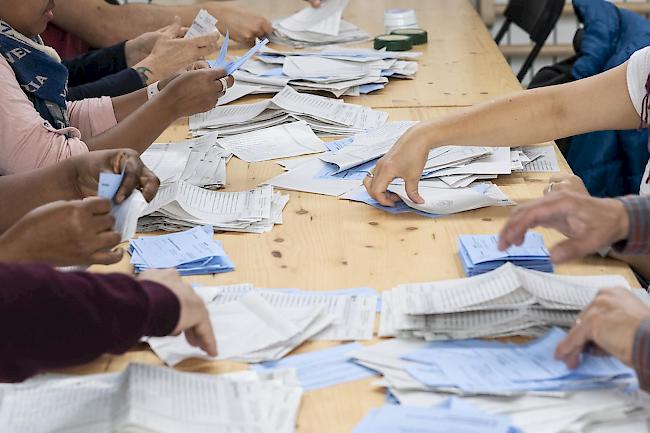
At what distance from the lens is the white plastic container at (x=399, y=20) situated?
3402 mm

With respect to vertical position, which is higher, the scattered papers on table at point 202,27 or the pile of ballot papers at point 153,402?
the pile of ballot papers at point 153,402

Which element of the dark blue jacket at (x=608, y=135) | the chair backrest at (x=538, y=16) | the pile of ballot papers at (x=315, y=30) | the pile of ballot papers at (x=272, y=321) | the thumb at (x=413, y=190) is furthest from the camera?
the chair backrest at (x=538, y=16)

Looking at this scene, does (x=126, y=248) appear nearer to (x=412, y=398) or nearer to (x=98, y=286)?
(x=98, y=286)

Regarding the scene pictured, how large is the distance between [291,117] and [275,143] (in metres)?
0.20

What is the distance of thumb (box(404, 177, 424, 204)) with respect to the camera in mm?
1859

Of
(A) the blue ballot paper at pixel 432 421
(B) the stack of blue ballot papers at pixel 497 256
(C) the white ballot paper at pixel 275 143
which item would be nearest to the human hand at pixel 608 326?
(A) the blue ballot paper at pixel 432 421

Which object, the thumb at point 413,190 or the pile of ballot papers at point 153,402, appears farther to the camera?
the thumb at point 413,190

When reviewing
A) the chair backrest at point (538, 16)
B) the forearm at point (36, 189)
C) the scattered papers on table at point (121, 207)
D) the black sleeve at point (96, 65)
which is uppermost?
the scattered papers on table at point (121, 207)

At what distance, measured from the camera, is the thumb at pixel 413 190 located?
1.86 metres

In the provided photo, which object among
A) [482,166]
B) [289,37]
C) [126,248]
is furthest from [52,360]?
[289,37]

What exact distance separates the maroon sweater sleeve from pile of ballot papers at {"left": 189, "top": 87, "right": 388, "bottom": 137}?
4.11ft

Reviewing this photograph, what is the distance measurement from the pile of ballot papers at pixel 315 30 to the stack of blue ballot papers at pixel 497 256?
1.80m

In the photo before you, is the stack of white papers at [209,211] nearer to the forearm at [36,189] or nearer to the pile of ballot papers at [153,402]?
the forearm at [36,189]

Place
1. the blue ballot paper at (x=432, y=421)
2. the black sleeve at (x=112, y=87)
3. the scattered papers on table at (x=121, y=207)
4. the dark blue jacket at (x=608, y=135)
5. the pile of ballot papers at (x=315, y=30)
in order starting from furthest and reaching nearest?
the pile of ballot papers at (x=315, y=30)
the black sleeve at (x=112, y=87)
the dark blue jacket at (x=608, y=135)
the scattered papers on table at (x=121, y=207)
the blue ballot paper at (x=432, y=421)
